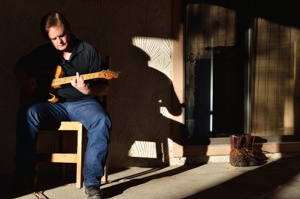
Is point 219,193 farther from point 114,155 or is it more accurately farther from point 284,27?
point 284,27

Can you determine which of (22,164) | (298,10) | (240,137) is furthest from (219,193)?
(298,10)

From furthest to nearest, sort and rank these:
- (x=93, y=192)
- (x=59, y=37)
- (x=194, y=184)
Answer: (x=194, y=184)
(x=59, y=37)
(x=93, y=192)

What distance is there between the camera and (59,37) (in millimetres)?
3639

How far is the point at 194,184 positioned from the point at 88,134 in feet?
3.22

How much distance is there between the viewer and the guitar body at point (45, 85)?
3.62 m

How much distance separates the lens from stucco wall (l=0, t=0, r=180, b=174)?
4.12 metres

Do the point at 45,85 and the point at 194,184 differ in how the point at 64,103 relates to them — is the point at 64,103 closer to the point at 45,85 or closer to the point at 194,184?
the point at 45,85

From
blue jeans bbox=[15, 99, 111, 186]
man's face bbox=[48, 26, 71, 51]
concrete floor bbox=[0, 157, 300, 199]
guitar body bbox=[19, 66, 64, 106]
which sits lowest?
concrete floor bbox=[0, 157, 300, 199]

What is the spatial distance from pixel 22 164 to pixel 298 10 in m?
3.28

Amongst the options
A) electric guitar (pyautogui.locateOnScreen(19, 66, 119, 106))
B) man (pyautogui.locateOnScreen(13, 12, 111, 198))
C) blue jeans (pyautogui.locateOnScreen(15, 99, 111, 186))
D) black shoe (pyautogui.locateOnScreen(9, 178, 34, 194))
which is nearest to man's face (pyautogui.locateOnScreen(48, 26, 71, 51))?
man (pyautogui.locateOnScreen(13, 12, 111, 198))

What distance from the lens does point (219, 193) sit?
354cm

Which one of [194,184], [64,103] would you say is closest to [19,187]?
[64,103]

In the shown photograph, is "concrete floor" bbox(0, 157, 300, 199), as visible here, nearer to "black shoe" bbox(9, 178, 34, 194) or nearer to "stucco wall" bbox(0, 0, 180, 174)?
"black shoe" bbox(9, 178, 34, 194)

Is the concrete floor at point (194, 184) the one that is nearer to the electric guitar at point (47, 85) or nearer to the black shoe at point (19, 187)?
the black shoe at point (19, 187)
